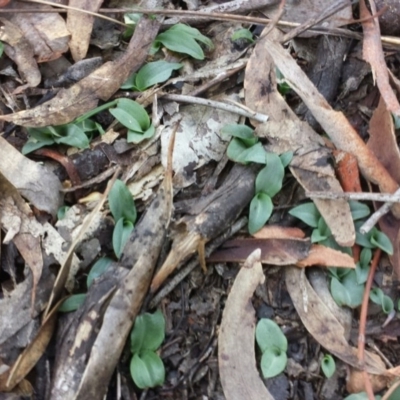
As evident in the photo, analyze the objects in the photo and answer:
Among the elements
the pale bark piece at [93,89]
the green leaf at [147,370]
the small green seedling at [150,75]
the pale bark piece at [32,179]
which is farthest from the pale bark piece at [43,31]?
the green leaf at [147,370]

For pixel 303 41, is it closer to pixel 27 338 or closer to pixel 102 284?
pixel 102 284

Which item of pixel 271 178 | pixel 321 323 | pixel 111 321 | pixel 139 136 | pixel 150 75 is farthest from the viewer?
pixel 150 75

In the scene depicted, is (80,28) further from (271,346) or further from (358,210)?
(271,346)

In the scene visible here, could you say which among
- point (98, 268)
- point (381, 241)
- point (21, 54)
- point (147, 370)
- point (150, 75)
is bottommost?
point (147, 370)

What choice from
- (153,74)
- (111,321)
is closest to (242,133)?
(153,74)

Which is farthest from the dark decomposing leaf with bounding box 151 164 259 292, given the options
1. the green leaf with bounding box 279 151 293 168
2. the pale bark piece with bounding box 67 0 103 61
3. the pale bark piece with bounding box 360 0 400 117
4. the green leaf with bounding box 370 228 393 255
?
the pale bark piece with bounding box 67 0 103 61
